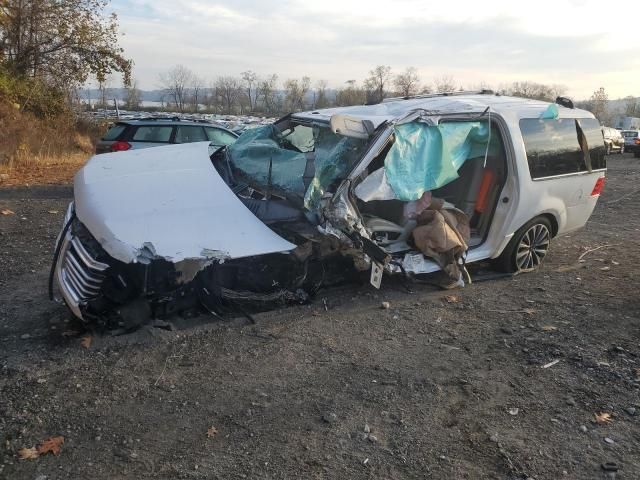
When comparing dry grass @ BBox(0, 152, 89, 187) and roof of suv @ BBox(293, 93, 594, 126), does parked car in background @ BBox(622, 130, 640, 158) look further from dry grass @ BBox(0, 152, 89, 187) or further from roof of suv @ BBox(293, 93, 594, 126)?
dry grass @ BBox(0, 152, 89, 187)

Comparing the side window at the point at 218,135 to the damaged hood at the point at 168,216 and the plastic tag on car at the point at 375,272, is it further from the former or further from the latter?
the plastic tag on car at the point at 375,272

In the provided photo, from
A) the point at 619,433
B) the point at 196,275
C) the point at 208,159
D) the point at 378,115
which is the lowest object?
the point at 619,433

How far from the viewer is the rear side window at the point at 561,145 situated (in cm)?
538

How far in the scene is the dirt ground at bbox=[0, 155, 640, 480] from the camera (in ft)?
8.99

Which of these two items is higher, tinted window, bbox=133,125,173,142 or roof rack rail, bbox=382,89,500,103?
roof rack rail, bbox=382,89,500,103

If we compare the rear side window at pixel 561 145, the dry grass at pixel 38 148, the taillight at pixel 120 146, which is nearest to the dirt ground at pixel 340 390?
the rear side window at pixel 561 145

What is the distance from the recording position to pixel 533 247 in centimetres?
589

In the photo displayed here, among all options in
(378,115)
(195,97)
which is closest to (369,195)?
(378,115)

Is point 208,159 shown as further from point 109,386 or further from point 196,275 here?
point 109,386

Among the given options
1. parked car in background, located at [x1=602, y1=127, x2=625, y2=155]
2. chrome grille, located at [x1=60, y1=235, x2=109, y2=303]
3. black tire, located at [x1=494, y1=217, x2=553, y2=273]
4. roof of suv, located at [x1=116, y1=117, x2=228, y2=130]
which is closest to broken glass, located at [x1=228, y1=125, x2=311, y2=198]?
chrome grille, located at [x1=60, y1=235, x2=109, y2=303]

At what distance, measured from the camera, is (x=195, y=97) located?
7925 cm

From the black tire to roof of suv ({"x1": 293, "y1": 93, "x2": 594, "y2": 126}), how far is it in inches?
46.6

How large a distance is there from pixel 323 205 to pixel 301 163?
640 millimetres

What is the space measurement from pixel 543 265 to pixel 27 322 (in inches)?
213
